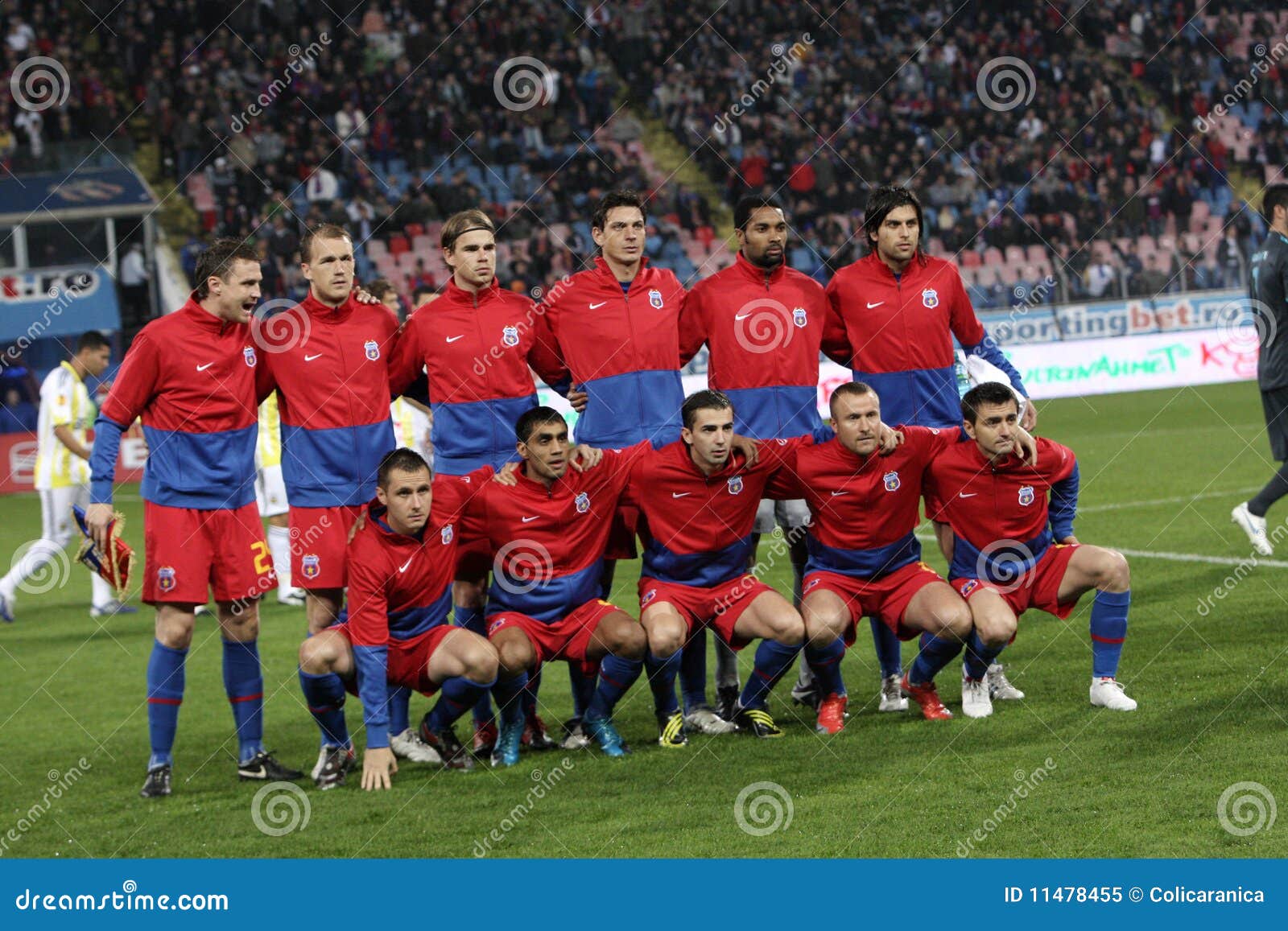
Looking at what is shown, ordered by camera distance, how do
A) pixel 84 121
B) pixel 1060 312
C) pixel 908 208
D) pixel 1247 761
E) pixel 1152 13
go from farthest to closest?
pixel 1152 13 → pixel 84 121 → pixel 1060 312 → pixel 908 208 → pixel 1247 761

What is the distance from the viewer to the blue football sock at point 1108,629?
20.8 feet

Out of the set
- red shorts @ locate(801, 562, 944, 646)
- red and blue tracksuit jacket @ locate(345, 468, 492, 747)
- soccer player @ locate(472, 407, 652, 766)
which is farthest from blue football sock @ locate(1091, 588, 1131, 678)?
red and blue tracksuit jacket @ locate(345, 468, 492, 747)

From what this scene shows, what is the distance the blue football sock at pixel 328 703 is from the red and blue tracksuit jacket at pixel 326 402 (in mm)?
733

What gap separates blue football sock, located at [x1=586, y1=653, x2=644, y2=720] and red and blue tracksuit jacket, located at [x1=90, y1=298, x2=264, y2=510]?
167cm

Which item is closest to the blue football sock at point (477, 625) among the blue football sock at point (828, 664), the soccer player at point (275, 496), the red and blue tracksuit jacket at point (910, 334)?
the blue football sock at point (828, 664)

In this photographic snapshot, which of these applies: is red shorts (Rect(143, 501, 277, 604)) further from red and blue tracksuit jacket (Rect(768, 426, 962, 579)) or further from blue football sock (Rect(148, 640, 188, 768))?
red and blue tracksuit jacket (Rect(768, 426, 962, 579))

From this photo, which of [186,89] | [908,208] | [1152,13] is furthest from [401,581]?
[1152,13]

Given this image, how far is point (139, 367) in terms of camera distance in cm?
609

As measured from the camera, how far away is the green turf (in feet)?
16.2

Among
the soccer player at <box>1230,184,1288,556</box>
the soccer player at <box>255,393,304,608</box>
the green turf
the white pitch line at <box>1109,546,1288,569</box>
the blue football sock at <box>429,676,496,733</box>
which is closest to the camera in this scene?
the green turf

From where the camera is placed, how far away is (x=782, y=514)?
7.10 m

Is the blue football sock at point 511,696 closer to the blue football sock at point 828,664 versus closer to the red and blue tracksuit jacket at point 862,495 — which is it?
the blue football sock at point 828,664

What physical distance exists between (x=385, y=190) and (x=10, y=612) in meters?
14.8

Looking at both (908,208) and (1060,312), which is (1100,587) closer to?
(908,208)
